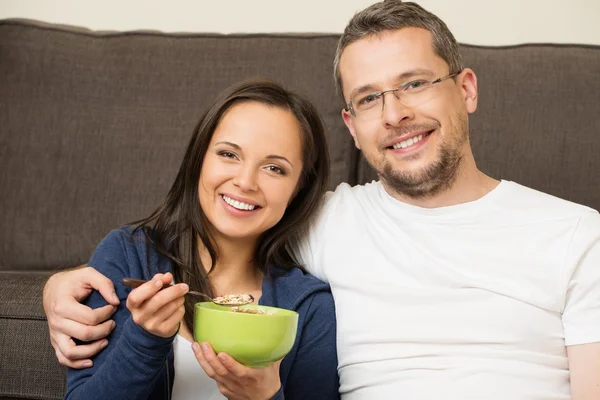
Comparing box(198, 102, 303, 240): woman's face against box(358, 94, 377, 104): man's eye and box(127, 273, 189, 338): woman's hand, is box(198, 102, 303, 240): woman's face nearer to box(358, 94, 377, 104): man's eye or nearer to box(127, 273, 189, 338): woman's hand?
box(358, 94, 377, 104): man's eye

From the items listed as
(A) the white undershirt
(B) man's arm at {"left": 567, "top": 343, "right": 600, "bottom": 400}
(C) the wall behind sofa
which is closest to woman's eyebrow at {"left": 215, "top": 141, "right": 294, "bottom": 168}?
(A) the white undershirt

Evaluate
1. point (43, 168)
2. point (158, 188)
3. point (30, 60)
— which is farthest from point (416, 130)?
point (30, 60)

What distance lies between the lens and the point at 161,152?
2.12 metres

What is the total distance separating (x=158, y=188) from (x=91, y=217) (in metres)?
0.21

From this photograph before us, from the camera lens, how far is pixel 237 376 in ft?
3.79

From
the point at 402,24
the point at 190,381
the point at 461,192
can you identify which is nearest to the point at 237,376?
the point at 190,381

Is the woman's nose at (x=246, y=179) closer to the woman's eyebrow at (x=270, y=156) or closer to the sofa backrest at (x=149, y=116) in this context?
the woman's eyebrow at (x=270, y=156)

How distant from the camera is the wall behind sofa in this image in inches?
99.6

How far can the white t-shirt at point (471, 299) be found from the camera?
1.35 m

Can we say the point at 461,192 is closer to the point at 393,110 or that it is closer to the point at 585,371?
the point at 393,110

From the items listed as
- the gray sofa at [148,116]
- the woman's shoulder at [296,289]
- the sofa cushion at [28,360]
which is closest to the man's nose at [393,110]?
the woman's shoulder at [296,289]

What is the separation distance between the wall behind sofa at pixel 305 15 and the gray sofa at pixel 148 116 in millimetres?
419

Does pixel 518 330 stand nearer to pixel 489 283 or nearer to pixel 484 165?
pixel 489 283

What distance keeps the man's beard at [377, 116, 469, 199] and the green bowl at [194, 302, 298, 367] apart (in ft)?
1.78
